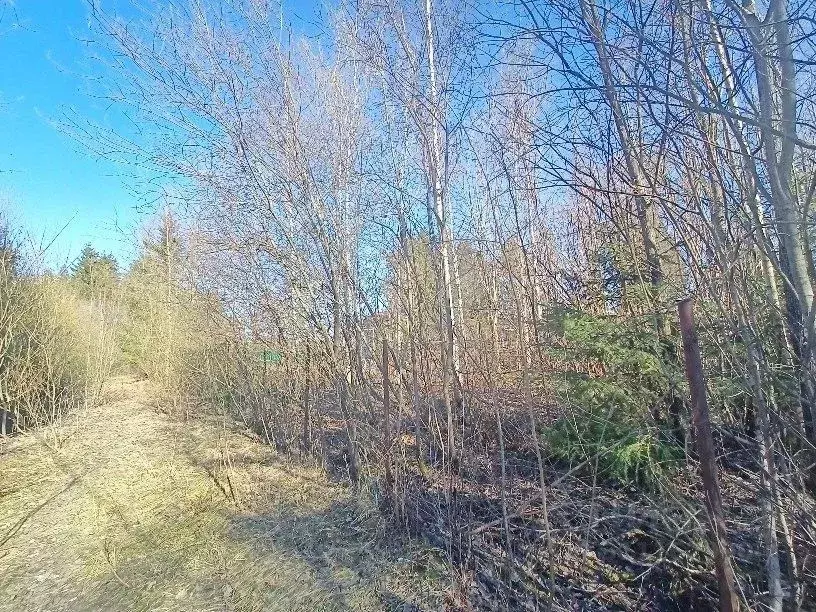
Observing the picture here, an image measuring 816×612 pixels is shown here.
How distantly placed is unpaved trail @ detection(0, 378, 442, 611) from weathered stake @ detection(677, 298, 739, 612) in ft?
5.41

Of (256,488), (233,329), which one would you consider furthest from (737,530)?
(233,329)

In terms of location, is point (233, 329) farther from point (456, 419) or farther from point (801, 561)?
point (801, 561)

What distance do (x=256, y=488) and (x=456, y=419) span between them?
2553 millimetres

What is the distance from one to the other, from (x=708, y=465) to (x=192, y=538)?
12.9 ft

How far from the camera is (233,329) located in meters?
5.91

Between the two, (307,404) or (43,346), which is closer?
(307,404)

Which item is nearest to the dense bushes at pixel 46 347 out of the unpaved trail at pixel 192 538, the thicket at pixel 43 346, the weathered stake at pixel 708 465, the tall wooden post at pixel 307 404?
the thicket at pixel 43 346

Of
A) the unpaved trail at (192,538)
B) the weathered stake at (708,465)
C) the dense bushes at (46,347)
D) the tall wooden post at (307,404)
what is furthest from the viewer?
the dense bushes at (46,347)

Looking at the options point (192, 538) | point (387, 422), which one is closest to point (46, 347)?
point (192, 538)

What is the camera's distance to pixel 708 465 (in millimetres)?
A: 1703

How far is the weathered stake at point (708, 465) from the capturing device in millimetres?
1694

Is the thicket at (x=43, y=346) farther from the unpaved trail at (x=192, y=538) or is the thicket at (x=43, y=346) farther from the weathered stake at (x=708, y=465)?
the weathered stake at (x=708, y=465)

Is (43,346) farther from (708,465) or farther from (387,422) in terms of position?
(708,465)

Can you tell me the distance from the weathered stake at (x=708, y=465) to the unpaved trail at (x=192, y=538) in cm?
165
